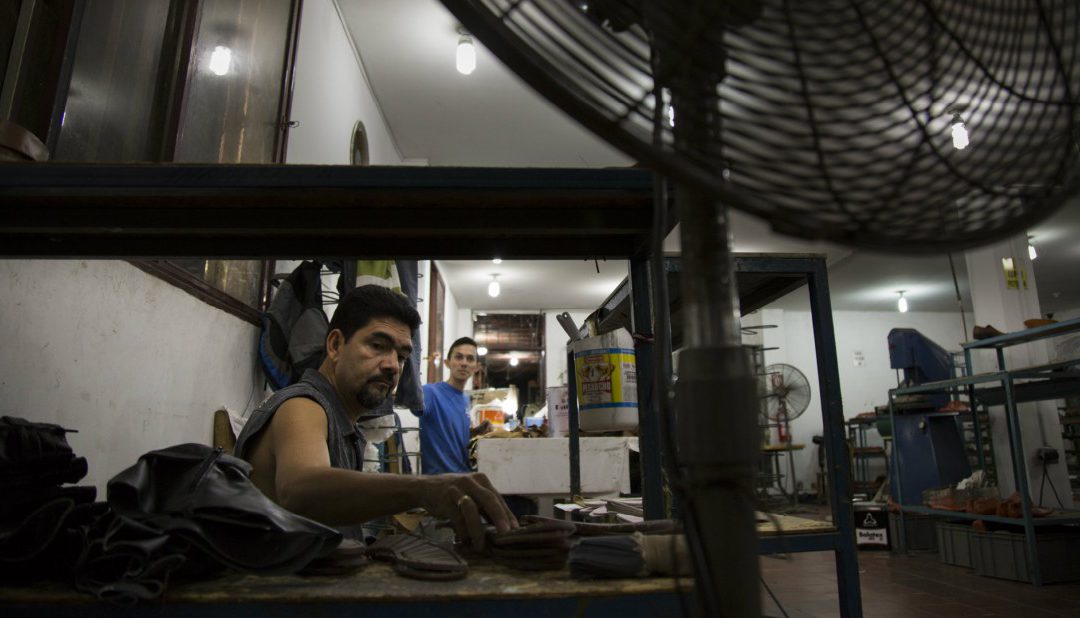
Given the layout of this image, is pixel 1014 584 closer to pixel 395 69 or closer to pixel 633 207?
pixel 633 207

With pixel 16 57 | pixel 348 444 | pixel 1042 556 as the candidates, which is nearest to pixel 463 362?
pixel 348 444

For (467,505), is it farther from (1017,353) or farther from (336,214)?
(1017,353)

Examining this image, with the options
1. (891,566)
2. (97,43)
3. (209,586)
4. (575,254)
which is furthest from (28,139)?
(891,566)

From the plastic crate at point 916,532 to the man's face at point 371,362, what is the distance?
5.10 metres

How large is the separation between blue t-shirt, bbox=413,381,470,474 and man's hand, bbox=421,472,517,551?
3415mm

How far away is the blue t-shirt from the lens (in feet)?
14.7

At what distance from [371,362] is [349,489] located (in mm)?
597

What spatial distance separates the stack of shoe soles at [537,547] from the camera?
2.93 ft

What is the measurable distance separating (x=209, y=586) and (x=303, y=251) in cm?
64

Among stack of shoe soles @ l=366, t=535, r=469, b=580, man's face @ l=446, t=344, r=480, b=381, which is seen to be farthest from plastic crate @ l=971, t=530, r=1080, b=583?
stack of shoe soles @ l=366, t=535, r=469, b=580

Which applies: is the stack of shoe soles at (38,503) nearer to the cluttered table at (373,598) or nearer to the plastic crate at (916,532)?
the cluttered table at (373,598)

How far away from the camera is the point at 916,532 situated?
5453mm

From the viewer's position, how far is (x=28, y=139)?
1036 millimetres

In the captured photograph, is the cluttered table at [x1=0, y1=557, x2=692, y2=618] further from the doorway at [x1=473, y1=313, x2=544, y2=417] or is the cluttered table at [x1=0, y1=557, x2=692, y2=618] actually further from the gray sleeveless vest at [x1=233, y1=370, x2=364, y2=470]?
the doorway at [x1=473, y1=313, x2=544, y2=417]
